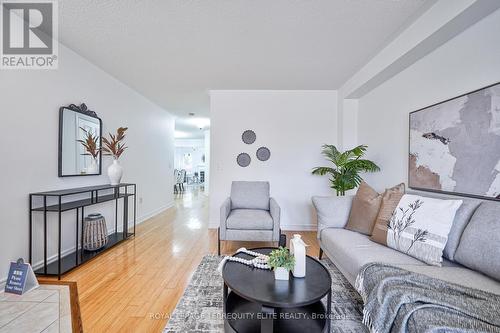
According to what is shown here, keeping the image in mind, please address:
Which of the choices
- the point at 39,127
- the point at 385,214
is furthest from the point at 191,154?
the point at 385,214

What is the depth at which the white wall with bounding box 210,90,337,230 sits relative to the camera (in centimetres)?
391

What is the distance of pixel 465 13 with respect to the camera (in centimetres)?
156

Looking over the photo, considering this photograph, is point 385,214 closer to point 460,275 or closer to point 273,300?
point 460,275

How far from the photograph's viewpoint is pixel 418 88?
2.29 metres

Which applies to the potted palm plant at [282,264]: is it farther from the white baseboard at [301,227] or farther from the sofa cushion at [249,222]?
the white baseboard at [301,227]

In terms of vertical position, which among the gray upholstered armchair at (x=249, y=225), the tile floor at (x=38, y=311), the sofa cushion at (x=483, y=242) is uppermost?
the sofa cushion at (x=483, y=242)

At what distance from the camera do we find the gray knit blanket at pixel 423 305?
2.96 feet

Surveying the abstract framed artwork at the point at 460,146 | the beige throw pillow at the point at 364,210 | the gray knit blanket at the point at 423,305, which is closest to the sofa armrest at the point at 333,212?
the beige throw pillow at the point at 364,210

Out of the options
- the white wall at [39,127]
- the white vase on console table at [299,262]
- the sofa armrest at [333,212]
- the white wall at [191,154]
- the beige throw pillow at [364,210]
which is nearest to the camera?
the white vase on console table at [299,262]

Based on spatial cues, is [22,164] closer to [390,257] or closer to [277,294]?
[277,294]

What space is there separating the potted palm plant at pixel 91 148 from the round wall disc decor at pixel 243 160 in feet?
6.96

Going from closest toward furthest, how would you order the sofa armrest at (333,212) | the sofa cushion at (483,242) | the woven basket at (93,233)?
the sofa cushion at (483,242) → the sofa armrest at (333,212) → the woven basket at (93,233)

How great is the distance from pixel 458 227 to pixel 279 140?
276 cm

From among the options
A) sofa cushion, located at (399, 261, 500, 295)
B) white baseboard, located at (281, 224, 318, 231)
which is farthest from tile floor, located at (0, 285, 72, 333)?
white baseboard, located at (281, 224, 318, 231)
